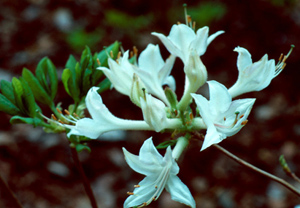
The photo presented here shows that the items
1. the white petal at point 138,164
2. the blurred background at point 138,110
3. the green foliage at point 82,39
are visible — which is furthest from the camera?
the green foliage at point 82,39

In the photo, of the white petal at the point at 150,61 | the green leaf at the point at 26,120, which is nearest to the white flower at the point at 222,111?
the white petal at the point at 150,61

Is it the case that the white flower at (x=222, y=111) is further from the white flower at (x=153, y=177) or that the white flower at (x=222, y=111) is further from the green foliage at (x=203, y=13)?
the green foliage at (x=203, y=13)

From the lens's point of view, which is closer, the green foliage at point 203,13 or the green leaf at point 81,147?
the green leaf at point 81,147

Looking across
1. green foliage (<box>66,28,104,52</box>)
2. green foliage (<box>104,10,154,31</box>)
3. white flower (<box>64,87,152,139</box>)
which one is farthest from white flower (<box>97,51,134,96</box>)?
green foliage (<box>104,10,154,31</box>)

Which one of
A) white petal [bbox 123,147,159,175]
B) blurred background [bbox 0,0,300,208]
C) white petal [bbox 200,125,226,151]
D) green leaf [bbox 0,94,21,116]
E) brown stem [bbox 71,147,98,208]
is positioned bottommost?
blurred background [bbox 0,0,300,208]

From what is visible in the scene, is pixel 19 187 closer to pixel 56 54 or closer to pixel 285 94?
pixel 56 54

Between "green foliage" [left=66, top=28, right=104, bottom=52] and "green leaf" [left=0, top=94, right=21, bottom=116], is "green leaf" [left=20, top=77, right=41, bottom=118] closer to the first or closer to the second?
"green leaf" [left=0, top=94, right=21, bottom=116]

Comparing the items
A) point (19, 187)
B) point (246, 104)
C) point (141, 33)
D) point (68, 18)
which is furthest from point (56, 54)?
point (246, 104)

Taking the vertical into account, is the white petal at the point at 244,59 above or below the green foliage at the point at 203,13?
above
